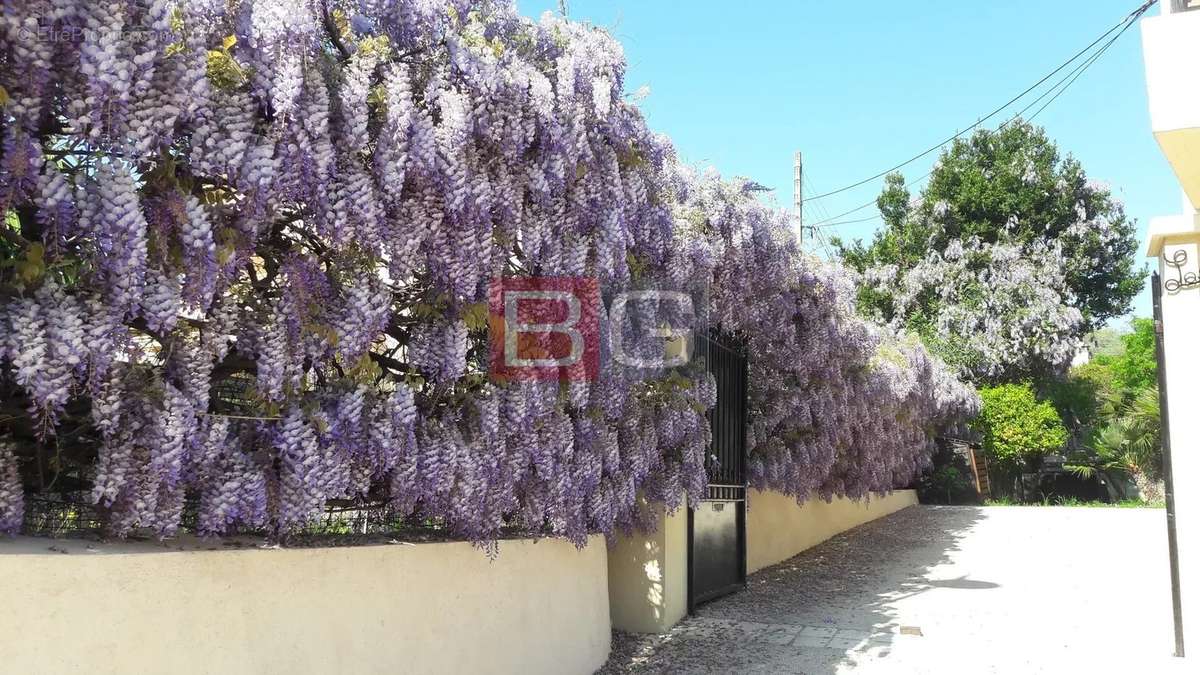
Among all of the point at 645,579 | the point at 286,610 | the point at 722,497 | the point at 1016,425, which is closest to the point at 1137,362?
the point at 1016,425

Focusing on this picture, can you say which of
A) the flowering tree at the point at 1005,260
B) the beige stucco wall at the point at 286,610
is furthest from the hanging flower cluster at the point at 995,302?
the beige stucco wall at the point at 286,610

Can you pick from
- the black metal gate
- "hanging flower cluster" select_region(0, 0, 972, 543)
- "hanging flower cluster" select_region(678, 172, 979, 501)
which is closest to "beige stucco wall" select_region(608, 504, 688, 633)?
the black metal gate

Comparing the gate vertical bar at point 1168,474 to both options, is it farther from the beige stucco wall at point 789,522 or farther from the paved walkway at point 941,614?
the beige stucco wall at point 789,522

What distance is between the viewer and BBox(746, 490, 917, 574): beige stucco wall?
31.9 feet

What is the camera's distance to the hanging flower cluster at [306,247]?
272 cm

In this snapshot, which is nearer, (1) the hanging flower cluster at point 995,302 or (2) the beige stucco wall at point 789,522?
(2) the beige stucco wall at point 789,522

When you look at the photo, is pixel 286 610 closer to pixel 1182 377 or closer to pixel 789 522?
pixel 1182 377

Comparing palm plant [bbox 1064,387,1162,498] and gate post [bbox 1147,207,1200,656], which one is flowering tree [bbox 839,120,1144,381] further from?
gate post [bbox 1147,207,1200,656]

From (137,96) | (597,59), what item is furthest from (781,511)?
(137,96)

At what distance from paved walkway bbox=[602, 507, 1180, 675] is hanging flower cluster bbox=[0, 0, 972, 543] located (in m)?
1.48

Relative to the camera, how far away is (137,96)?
2795 millimetres

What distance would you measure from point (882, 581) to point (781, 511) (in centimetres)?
183

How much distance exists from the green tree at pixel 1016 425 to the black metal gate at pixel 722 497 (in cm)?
1266
